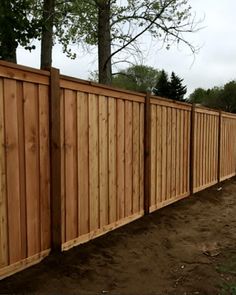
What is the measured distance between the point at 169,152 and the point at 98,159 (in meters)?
2.29

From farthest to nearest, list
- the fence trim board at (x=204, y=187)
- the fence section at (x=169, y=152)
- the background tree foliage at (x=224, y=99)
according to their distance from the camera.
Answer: the background tree foliage at (x=224, y=99)
the fence trim board at (x=204, y=187)
the fence section at (x=169, y=152)

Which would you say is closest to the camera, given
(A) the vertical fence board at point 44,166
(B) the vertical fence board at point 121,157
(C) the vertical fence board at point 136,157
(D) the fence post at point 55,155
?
(A) the vertical fence board at point 44,166

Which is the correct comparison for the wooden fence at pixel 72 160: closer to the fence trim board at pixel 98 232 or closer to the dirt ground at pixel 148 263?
the fence trim board at pixel 98 232

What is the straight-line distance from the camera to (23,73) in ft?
11.1

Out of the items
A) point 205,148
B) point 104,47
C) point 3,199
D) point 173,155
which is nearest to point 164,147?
point 173,155

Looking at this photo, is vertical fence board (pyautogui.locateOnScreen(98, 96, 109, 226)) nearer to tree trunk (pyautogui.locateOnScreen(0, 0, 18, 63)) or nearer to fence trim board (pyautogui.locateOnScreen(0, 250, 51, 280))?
fence trim board (pyautogui.locateOnScreen(0, 250, 51, 280))


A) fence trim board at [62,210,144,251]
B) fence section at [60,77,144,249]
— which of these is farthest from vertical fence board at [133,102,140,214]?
fence trim board at [62,210,144,251]

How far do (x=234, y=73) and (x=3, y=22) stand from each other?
44.6 meters

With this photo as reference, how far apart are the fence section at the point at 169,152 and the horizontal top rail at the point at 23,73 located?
2536 millimetres

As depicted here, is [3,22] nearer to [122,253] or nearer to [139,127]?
[139,127]

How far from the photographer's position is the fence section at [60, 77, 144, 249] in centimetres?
404

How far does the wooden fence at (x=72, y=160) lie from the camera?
3307 millimetres

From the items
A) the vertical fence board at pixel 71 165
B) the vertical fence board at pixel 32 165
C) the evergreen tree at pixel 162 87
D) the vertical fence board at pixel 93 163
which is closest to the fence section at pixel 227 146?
the vertical fence board at pixel 93 163

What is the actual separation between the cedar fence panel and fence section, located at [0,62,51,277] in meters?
4.54
